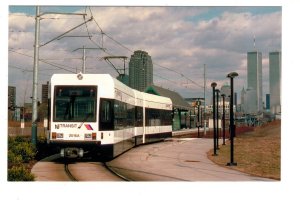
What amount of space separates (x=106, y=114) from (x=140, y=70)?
2415 cm

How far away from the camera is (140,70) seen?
43812mm

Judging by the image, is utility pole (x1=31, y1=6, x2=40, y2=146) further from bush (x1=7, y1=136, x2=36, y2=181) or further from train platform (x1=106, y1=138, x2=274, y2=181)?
train platform (x1=106, y1=138, x2=274, y2=181)

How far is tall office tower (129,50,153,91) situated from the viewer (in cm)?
4003

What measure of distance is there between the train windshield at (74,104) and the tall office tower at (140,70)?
1833cm

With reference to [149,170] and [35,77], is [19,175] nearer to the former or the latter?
[149,170]

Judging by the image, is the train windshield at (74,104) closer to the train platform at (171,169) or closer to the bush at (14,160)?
the bush at (14,160)

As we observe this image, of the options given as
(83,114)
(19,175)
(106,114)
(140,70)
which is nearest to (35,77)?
(83,114)

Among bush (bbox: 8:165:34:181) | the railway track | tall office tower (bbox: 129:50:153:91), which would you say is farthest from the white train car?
tall office tower (bbox: 129:50:153:91)
